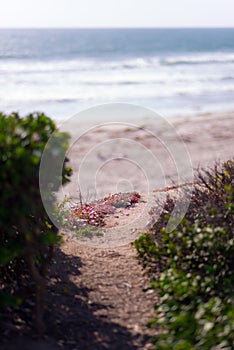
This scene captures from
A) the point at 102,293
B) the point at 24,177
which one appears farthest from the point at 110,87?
the point at 24,177

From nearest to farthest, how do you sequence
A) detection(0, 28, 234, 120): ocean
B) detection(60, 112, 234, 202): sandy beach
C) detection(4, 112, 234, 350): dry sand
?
detection(4, 112, 234, 350): dry sand
detection(60, 112, 234, 202): sandy beach
detection(0, 28, 234, 120): ocean

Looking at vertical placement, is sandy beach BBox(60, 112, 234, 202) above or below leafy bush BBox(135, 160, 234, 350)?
above

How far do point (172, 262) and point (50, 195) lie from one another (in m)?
1.21

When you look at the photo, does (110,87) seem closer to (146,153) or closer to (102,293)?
(146,153)

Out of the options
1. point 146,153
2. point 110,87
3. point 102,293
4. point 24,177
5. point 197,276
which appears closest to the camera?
point 24,177

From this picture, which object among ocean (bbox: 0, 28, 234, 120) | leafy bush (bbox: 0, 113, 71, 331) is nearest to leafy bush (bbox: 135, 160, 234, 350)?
leafy bush (bbox: 0, 113, 71, 331)

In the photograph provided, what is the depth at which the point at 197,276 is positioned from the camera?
4.87m

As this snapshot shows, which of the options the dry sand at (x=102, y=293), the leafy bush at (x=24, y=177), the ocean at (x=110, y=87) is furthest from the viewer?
the ocean at (x=110, y=87)

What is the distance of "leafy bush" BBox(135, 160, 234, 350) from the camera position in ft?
13.3

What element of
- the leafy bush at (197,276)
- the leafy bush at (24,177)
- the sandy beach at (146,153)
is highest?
the sandy beach at (146,153)

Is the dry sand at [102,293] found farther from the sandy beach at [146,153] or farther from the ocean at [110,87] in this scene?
the ocean at [110,87]

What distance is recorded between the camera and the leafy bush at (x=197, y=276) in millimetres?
4047

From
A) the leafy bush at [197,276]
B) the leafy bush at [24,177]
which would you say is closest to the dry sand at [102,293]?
the leafy bush at [197,276]

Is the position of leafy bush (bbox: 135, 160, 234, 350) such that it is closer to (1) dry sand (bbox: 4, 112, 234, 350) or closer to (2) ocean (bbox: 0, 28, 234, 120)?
(1) dry sand (bbox: 4, 112, 234, 350)
